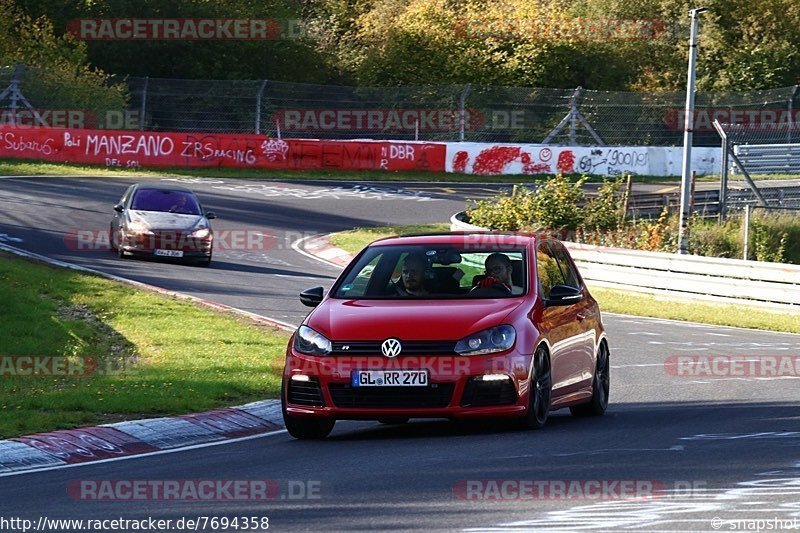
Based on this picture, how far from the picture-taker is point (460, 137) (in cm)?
5072

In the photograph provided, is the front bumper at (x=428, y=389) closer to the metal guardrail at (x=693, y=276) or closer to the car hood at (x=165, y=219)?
the metal guardrail at (x=693, y=276)

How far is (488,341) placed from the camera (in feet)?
34.2

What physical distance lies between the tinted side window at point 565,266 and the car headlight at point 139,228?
1554 centimetres

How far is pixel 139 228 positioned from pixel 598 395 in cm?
1631

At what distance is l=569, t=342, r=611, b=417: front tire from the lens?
12.4m

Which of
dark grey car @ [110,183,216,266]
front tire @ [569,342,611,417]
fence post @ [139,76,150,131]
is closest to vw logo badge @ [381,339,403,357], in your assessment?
front tire @ [569,342,611,417]

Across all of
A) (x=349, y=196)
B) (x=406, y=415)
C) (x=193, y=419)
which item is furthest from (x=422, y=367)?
(x=349, y=196)

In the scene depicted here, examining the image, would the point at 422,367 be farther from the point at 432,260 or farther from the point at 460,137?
the point at 460,137

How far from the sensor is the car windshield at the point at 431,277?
11.4 m

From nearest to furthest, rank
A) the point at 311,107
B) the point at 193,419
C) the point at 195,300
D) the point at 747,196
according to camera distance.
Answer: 1. the point at 193,419
2. the point at 195,300
3. the point at 747,196
4. the point at 311,107

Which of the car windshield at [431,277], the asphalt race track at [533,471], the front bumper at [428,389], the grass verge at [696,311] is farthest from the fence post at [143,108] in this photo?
the front bumper at [428,389]

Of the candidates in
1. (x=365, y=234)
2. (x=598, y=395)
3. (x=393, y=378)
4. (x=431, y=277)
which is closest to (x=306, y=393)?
(x=393, y=378)

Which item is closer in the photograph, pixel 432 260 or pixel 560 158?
pixel 432 260

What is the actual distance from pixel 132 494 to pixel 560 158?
144ft
